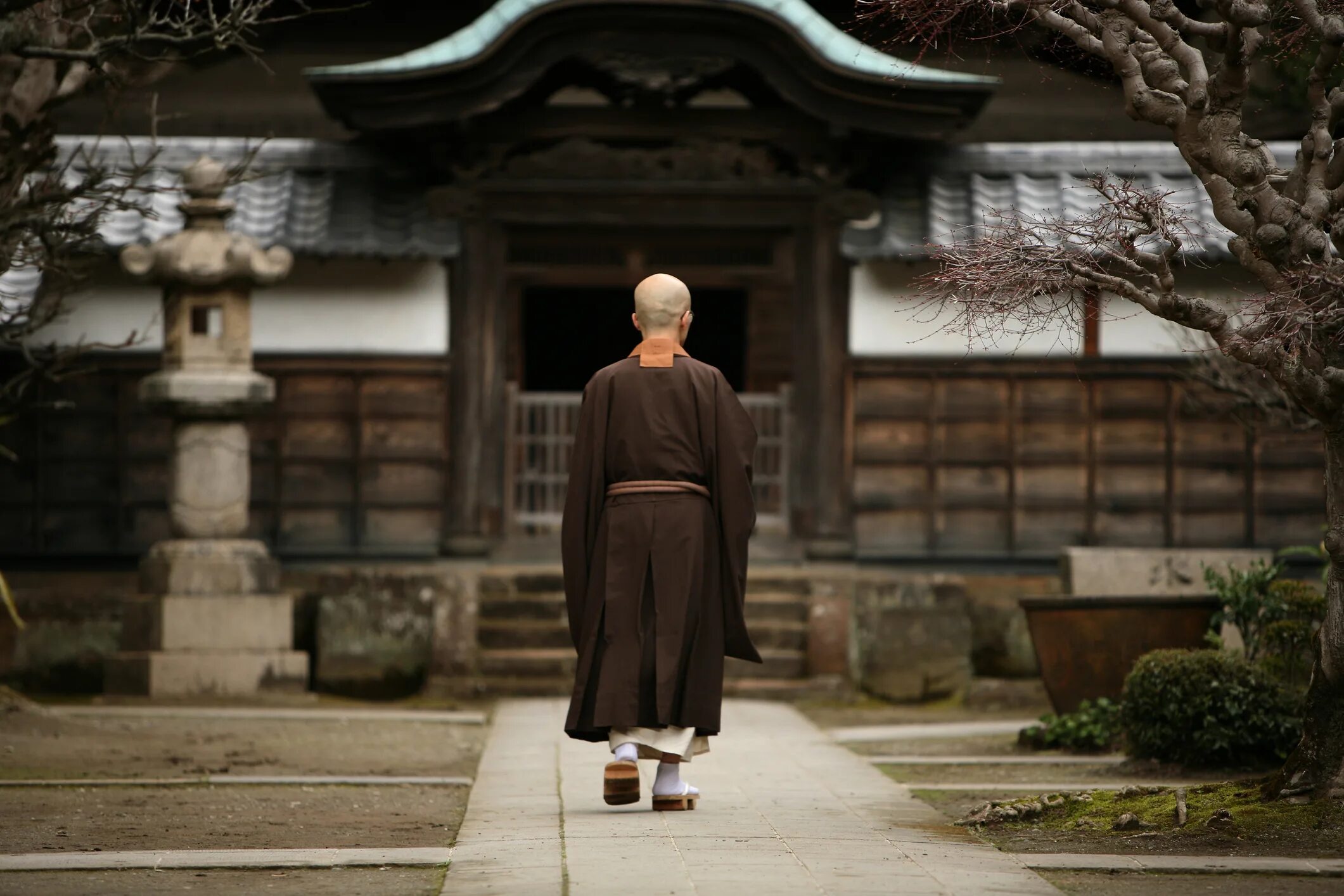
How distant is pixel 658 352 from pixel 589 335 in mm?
10578

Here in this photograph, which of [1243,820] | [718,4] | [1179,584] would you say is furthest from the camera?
[718,4]

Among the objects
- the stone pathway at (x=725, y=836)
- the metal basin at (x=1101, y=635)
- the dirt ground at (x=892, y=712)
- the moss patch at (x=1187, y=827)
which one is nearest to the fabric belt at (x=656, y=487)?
the stone pathway at (x=725, y=836)

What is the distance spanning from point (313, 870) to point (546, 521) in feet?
26.1

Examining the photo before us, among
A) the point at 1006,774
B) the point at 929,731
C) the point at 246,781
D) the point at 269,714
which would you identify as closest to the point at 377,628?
the point at 269,714

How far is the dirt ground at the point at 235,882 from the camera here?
16.7 feet

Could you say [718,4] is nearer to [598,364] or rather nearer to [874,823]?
[598,364]

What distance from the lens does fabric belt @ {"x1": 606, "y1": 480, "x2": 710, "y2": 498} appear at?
682 cm

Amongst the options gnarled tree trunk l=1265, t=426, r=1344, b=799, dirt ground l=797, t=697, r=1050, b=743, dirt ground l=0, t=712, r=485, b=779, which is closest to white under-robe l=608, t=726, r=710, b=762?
dirt ground l=0, t=712, r=485, b=779

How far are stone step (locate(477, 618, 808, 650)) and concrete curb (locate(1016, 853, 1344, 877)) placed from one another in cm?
682

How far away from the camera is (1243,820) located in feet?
20.1

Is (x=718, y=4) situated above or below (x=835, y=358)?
above

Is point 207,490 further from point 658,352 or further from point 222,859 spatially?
point 222,859

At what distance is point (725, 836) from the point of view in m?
5.92

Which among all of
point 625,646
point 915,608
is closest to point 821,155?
point 915,608
